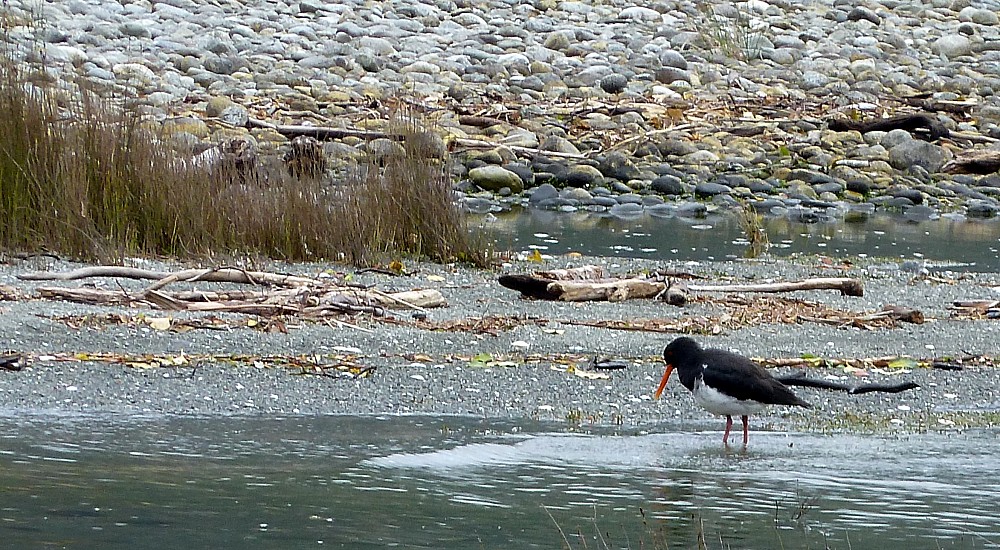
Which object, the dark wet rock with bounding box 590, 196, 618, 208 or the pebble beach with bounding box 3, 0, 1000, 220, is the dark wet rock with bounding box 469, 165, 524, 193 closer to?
the pebble beach with bounding box 3, 0, 1000, 220

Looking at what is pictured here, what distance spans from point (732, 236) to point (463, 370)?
9.48 m

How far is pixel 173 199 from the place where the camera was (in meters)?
10.9

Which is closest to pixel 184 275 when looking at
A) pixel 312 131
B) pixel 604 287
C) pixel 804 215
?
pixel 604 287

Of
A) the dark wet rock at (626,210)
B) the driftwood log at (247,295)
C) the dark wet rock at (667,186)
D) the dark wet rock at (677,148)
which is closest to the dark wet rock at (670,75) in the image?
the dark wet rock at (677,148)

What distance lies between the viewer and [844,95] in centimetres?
2447

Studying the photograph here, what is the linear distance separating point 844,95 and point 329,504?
20281 millimetres

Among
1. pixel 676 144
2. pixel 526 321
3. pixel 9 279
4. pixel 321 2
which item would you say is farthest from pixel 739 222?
pixel 321 2

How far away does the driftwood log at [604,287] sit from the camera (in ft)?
31.9

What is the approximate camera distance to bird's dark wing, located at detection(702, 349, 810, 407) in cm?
661

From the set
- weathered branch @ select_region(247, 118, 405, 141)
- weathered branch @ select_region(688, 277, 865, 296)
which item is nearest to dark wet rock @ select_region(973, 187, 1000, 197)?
weathered branch @ select_region(247, 118, 405, 141)

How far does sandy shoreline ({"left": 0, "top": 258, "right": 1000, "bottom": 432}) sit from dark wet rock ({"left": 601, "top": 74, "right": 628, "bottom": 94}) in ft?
47.5

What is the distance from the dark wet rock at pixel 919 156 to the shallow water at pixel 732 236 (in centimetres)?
228

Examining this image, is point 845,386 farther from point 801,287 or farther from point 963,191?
point 963,191

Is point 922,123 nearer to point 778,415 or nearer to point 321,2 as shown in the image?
point 321,2
